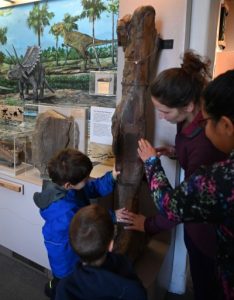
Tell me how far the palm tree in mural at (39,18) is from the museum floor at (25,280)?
173 centimetres

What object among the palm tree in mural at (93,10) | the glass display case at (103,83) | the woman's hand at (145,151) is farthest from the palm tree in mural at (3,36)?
the woman's hand at (145,151)

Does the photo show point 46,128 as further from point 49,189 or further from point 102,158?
point 49,189

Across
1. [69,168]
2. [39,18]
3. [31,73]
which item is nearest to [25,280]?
[69,168]

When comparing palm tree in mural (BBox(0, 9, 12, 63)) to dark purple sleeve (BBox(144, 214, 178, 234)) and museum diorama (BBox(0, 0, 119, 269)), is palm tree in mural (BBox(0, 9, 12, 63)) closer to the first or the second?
museum diorama (BBox(0, 0, 119, 269))

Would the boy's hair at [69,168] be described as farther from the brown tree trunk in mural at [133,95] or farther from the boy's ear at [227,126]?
the boy's ear at [227,126]

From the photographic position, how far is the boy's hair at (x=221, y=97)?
76 centimetres

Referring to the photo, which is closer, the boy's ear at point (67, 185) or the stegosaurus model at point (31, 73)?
the boy's ear at point (67, 185)

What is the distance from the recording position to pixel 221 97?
0.77 metres

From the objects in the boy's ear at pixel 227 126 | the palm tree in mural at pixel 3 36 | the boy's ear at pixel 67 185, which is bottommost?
the boy's ear at pixel 67 185

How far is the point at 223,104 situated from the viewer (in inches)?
30.3

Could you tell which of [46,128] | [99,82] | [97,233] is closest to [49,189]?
[97,233]

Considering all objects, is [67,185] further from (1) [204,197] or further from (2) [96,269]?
(1) [204,197]

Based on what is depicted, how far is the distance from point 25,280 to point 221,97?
1721mm

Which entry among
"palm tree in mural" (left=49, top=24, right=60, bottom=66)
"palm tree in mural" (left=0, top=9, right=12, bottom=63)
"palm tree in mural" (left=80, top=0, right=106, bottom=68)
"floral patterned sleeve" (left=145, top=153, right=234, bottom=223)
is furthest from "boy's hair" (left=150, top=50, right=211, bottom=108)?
"palm tree in mural" (left=0, top=9, right=12, bottom=63)
